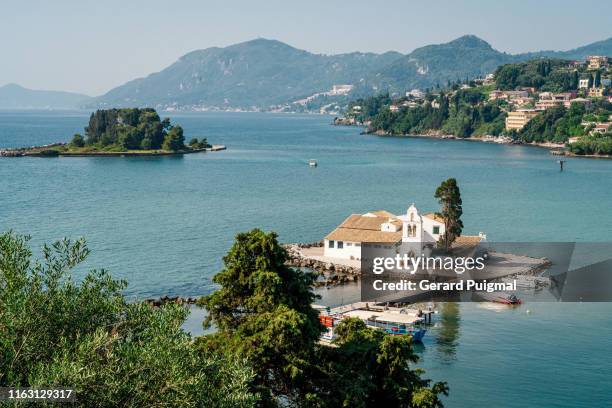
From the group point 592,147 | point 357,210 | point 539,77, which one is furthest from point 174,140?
point 539,77

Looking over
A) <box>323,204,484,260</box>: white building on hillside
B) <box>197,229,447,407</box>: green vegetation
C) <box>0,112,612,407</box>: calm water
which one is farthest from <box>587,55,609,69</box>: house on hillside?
<box>197,229,447,407</box>: green vegetation

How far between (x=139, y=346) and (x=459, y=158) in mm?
89702

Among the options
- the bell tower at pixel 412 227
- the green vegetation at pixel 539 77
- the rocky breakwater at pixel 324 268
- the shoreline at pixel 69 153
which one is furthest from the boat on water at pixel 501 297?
the green vegetation at pixel 539 77

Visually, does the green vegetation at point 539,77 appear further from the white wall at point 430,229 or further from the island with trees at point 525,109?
the white wall at point 430,229

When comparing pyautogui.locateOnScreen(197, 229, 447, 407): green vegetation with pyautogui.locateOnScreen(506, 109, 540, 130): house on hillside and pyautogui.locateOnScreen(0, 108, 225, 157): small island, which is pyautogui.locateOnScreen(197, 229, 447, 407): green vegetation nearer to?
pyautogui.locateOnScreen(0, 108, 225, 157): small island

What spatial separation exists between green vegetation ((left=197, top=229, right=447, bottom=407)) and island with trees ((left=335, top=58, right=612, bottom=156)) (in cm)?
9237

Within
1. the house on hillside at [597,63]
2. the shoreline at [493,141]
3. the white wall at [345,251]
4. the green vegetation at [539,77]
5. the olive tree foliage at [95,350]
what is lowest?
the white wall at [345,251]

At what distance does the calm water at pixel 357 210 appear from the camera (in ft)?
71.9

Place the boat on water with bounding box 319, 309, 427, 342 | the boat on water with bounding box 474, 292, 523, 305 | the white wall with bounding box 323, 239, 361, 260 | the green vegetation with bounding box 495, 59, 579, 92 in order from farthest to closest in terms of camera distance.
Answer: the green vegetation with bounding box 495, 59, 579, 92 → the white wall with bounding box 323, 239, 361, 260 → the boat on water with bounding box 474, 292, 523, 305 → the boat on water with bounding box 319, 309, 427, 342

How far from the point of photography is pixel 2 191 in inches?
2329

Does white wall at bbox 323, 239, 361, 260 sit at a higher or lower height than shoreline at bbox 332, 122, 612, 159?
lower

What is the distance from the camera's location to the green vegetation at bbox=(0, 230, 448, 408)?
31.7 ft

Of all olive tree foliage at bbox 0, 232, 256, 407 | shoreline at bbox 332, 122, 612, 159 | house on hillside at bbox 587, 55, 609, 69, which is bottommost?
shoreline at bbox 332, 122, 612, 159

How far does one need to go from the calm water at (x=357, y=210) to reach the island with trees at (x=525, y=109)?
471 inches
